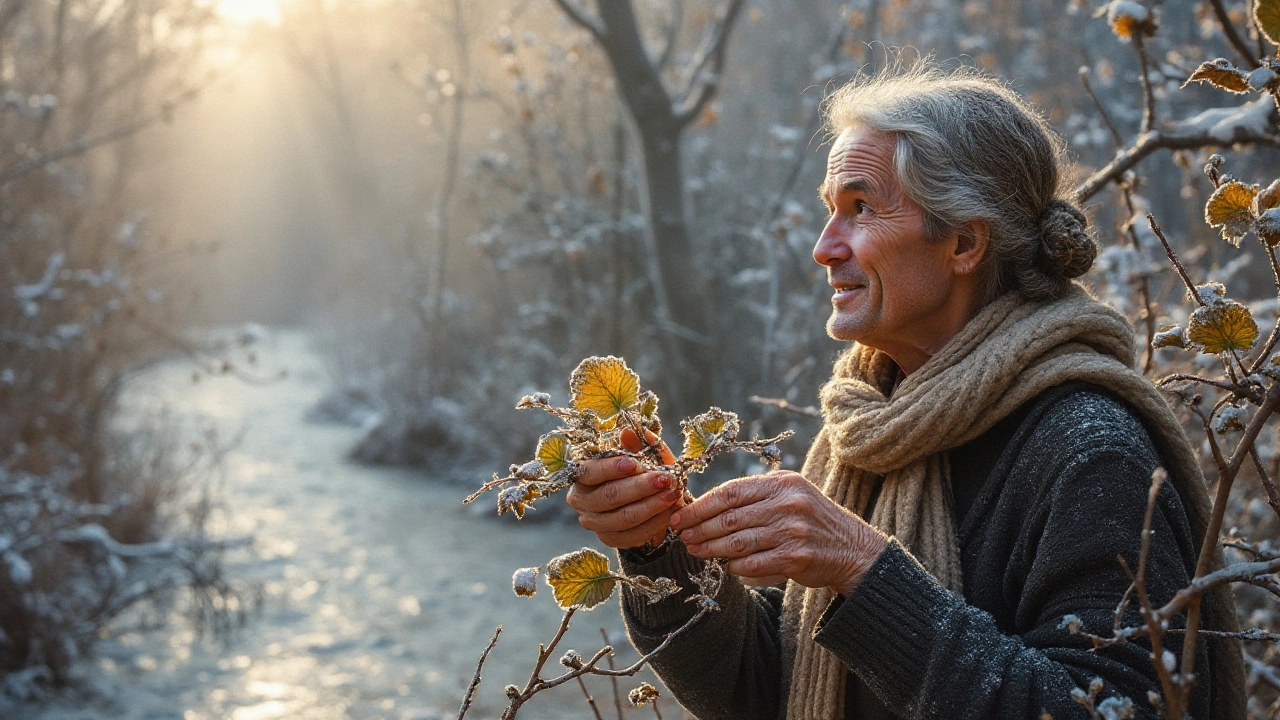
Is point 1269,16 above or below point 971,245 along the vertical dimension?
above

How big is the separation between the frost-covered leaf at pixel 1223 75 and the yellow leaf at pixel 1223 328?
24 cm

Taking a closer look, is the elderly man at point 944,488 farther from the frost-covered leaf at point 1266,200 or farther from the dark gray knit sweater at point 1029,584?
the frost-covered leaf at point 1266,200

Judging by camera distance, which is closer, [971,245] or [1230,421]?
[1230,421]

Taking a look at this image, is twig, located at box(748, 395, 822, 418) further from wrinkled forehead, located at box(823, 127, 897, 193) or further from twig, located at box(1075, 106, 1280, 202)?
twig, located at box(1075, 106, 1280, 202)

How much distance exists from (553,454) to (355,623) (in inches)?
212

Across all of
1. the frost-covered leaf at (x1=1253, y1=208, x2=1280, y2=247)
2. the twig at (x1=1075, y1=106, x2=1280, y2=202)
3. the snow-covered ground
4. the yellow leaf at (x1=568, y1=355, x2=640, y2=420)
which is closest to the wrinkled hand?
the yellow leaf at (x1=568, y1=355, x2=640, y2=420)

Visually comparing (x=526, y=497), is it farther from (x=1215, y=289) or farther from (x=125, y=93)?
(x=125, y=93)

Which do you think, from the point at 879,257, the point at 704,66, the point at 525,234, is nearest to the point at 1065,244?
the point at 879,257

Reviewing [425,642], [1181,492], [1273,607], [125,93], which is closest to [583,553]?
[1181,492]

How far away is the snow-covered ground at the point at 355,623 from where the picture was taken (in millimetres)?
4965

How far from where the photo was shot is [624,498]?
132 cm

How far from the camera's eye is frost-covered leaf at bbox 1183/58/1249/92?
1.10 m

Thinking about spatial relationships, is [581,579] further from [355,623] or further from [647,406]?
[355,623]

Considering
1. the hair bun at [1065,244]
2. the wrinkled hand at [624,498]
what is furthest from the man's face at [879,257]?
the wrinkled hand at [624,498]
